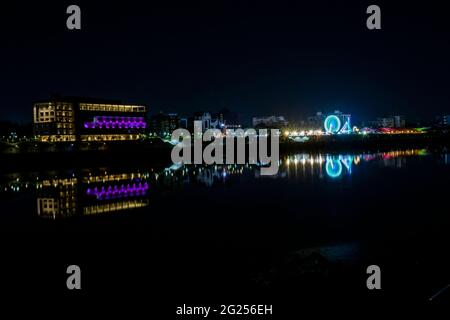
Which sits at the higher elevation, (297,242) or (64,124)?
Answer: (64,124)

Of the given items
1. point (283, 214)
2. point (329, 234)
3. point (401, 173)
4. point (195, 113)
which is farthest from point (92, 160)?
point (195, 113)

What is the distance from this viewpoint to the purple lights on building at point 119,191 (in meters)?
19.3

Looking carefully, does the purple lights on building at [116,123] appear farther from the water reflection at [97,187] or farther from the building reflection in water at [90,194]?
the building reflection in water at [90,194]

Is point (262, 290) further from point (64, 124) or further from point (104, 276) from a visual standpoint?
point (64, 124)

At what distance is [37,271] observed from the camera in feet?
25.7

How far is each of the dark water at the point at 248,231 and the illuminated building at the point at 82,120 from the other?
135 ft

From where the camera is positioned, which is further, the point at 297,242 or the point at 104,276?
the point at 297,242

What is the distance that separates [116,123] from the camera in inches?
2751

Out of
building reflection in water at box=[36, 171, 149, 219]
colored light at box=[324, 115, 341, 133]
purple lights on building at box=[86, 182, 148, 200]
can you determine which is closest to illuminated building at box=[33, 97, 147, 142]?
building reflection in water at box=[36, 171, 149, 219]

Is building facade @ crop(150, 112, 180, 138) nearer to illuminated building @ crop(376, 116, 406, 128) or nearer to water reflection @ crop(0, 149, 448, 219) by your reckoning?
water reflection @ crop(0, 149, 448, 219)

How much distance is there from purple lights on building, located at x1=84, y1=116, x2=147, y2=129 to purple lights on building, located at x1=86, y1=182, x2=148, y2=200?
4552 cm
